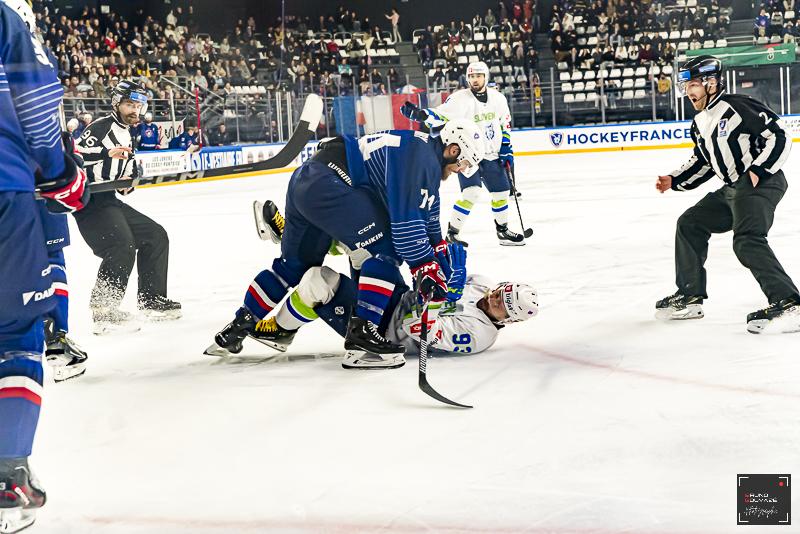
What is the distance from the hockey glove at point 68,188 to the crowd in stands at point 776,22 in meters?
15.6

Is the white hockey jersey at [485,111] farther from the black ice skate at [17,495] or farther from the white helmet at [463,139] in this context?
the black ice skate at [17,495]

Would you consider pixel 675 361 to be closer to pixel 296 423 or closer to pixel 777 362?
pixel 777 362

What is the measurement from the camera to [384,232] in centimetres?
339

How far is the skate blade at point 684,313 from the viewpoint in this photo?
13.2 feet

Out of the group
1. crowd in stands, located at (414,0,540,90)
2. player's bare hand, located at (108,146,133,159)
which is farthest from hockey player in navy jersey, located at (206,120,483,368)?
crowd in stands, located at (414,0,540,90)

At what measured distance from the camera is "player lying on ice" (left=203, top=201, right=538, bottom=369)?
132 inches

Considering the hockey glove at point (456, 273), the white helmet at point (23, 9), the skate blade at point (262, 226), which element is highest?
the white helmet at point (23, 9)

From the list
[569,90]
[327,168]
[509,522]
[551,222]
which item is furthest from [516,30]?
[509,522]

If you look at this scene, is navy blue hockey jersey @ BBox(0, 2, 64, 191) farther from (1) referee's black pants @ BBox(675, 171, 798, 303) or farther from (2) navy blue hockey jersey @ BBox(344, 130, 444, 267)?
(1) referee's black pants @ BBox(675, 171, 798, 303)

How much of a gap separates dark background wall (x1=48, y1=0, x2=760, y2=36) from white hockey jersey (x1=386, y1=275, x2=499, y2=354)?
12.6 metres

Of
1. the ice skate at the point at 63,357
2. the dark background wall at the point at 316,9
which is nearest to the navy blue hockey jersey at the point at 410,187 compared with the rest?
the ice skate at the point at 63,357

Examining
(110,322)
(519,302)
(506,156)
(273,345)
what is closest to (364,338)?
(273,345)

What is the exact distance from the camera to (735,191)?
3793 millimetres

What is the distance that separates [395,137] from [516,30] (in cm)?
1622
